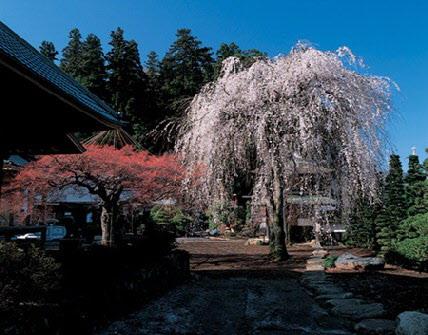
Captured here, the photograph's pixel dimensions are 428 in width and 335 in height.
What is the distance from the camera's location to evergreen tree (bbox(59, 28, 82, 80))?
102ft

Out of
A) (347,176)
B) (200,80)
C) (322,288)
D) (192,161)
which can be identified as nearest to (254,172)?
(192,161)

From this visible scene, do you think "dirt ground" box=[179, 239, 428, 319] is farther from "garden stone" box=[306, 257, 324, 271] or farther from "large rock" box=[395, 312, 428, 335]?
"large rock" box=[395, 312, 428, 335]

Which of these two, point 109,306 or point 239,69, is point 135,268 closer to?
point 109,306

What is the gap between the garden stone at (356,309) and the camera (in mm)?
4562

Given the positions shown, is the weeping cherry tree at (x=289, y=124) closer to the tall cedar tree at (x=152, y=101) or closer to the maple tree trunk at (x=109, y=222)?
the maple tree trunk at (x=109, y=222)

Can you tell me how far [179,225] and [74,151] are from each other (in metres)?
15.4

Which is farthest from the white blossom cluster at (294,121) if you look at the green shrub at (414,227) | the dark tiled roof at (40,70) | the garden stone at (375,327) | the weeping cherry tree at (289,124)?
the garden stone at (375,327)

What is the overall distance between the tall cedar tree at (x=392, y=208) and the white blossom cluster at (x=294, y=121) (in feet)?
6.20

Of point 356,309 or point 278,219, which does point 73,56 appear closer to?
point 278,219

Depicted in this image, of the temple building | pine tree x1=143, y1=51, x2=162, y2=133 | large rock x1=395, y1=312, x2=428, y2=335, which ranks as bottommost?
large rock x1=395, y1=312, x2=428, y2=335

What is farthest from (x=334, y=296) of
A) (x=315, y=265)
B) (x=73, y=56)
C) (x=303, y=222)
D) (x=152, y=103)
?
(x=73, y=56)

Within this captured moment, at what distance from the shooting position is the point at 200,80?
1283 inches

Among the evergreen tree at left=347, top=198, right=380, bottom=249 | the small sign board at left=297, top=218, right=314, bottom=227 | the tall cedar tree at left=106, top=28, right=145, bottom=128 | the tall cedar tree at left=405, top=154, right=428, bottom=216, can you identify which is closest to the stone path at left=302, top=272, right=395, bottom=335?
the tall cedar tree at left=405, top=154, right=428, bottom=216

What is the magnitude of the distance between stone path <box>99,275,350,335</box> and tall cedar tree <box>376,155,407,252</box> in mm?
5182
